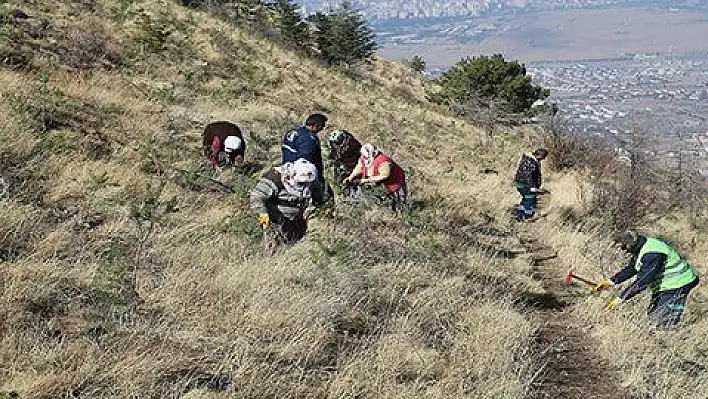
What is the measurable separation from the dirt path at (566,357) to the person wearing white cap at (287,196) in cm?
230

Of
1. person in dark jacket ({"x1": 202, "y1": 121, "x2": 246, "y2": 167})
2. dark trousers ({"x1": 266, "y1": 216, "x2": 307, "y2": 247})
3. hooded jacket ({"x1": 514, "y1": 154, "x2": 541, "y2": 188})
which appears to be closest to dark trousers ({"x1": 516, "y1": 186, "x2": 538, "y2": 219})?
hooded jacket ({"x1": 514, "y1": 154, "x2": 541, "y2": 188})

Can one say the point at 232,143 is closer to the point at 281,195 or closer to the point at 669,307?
the point at 281,195

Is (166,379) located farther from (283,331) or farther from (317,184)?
(317,184)

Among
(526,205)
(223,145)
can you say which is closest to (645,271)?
(526,205)

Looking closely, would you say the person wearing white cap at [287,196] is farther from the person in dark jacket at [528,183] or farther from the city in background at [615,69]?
the city in background at [615,69]

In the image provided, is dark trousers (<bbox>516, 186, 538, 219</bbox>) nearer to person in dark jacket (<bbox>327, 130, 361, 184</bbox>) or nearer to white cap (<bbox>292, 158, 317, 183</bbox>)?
person in dark jacket (<bbox>327, 130, 361, 184</bbox>)

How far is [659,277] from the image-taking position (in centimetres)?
664

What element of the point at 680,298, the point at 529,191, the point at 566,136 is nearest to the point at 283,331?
the point at 680,298

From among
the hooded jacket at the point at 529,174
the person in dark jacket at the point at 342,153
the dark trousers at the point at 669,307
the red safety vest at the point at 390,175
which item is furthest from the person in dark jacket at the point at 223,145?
the dark trousers at the point at 669,307

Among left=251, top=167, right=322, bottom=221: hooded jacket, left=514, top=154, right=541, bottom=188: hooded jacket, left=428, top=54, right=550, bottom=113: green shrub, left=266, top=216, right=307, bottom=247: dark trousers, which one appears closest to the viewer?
left=266, top=216, right=307, bottom=247: dark trousers

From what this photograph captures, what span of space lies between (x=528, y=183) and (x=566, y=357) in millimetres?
5901

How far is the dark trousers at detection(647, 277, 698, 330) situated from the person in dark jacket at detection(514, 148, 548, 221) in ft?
14.9

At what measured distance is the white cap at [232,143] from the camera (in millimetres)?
9102

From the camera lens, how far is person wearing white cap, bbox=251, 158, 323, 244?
5.88 m
